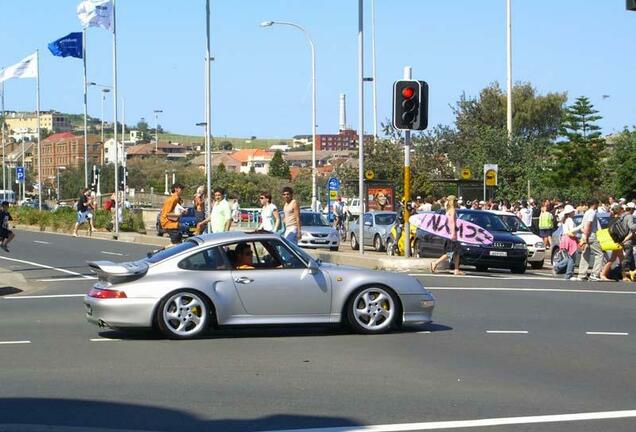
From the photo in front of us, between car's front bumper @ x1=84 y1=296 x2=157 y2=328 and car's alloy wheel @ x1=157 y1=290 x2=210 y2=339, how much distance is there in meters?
0.19

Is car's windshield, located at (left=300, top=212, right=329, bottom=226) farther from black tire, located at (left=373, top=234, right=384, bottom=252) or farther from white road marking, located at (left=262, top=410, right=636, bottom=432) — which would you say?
white road marking, located at (left=262, top=410, right=636, bottom=432)

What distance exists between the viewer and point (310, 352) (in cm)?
1195

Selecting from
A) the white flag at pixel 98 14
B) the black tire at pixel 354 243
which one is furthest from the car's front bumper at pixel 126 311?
the white flag at pixel 98 14

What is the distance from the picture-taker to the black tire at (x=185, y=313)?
12.7m

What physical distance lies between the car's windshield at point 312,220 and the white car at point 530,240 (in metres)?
9.38

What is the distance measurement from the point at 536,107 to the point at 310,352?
87.4 m

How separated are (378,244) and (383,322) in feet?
80.4

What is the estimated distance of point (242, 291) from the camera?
1293 centimetres

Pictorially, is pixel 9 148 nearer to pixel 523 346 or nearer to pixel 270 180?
pixel 270 180

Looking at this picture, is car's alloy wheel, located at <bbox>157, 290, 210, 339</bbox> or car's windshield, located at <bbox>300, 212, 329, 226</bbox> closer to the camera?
car's alloy wheel, located at <bbox>157, 290, 210, 339</bbox>

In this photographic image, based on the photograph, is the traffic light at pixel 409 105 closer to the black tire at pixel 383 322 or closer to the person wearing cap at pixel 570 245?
the person wearing cap at pixel 570 245

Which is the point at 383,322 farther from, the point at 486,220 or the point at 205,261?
the point at 486,220

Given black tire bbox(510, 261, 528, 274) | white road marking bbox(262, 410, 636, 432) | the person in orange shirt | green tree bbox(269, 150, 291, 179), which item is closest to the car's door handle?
white road marking bbox(262, 410, 636, 432)

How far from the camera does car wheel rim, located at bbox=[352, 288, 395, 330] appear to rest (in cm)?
1320
